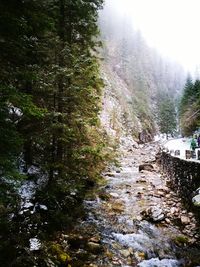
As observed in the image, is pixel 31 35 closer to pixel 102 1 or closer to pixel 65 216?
pixel 102 1

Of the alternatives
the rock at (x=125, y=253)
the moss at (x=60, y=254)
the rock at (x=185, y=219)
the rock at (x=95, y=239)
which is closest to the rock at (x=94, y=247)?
the rock at (x=95, y=239)

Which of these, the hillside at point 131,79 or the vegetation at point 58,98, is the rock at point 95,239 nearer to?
the vegetation at point 58,98

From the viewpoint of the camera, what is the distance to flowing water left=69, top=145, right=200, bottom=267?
9.71 meters

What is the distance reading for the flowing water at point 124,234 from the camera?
382 inches

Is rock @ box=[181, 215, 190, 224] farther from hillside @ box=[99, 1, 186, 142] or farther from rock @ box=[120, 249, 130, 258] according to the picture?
hillside @ box=[99, 1, 186, 142]

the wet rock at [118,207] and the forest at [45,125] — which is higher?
the forest at [45,125]

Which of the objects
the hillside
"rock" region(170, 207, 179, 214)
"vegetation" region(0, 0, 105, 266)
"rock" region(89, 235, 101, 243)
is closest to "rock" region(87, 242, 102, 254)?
"rock" region(89, 235, 101, 243)

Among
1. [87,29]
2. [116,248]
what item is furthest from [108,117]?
[116,248]

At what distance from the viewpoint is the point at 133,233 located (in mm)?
11938

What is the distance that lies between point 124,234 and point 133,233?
0.38m

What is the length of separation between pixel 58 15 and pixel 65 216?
8818mm

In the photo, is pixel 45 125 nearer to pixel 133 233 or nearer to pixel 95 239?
pixel 95 239

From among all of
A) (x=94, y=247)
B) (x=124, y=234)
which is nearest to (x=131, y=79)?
(x=124, y=234)

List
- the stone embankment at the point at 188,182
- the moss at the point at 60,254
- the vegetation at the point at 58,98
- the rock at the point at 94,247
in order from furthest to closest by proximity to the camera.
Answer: the stone embankment at the point at 188,182 < the vegetation at the point at 58,98 < the rock at the point at 94,247 < the moss at the point at 60,254
